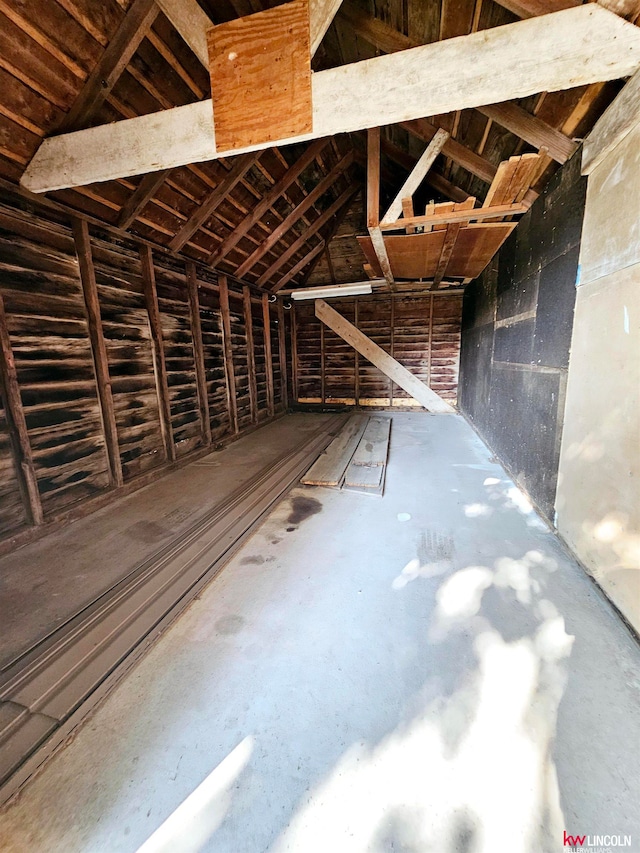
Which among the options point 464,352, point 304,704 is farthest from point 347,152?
point 304,704

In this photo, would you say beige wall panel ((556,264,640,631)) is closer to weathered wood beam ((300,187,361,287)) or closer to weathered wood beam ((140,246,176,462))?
weathered wood beam ((140,246,176,462))

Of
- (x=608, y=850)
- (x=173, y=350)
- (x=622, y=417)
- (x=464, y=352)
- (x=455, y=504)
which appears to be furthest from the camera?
(x=464, y=352)

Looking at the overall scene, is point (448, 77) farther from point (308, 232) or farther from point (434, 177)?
point (308, 232)

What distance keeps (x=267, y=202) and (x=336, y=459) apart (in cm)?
316

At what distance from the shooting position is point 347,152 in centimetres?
421

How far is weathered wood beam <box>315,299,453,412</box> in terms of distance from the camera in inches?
265

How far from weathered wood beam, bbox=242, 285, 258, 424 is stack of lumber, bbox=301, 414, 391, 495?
1712mm

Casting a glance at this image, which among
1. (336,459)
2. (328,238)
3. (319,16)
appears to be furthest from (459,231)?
(328,238)

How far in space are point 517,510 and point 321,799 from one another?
7.56 feet

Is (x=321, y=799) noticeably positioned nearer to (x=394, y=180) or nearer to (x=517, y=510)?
(x=517, y=510)

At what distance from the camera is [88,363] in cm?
285

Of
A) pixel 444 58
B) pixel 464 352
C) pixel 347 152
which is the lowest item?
pixel 464 352

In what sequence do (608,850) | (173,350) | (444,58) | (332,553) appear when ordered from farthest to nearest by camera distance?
(173,350) < (332,553) < (444,58) < (608,850)

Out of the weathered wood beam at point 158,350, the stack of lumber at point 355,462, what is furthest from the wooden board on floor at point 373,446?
the weathered wood beam at point 158,350
